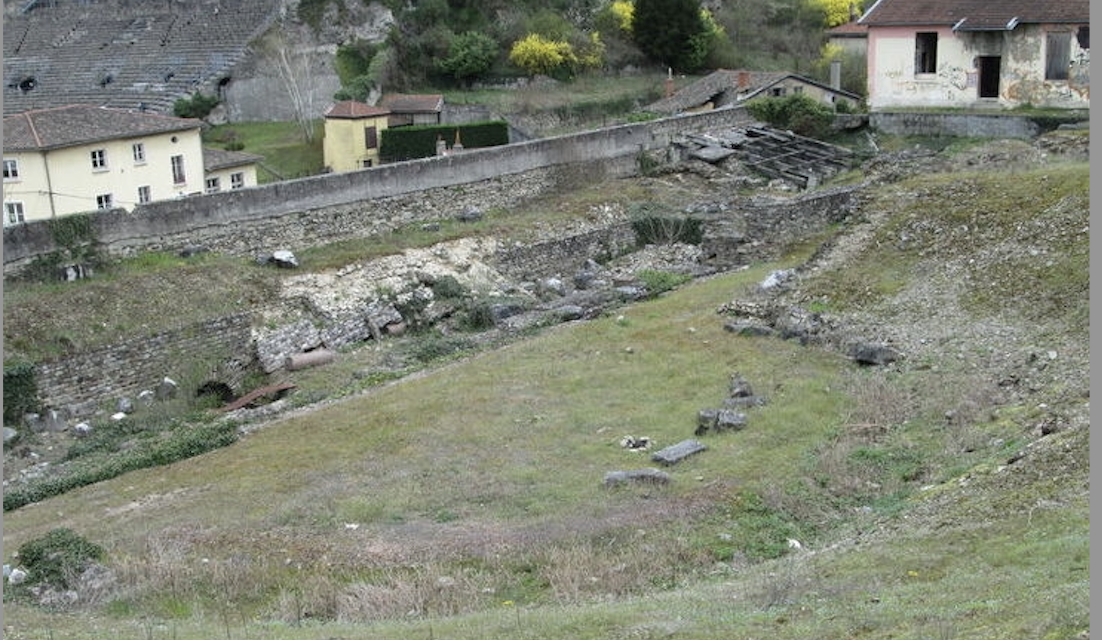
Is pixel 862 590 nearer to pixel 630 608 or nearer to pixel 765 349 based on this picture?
pixel 630 608

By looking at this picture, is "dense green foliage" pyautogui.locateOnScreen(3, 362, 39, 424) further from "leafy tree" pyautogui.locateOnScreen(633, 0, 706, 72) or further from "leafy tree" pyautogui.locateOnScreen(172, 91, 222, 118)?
"leafy tree" pyautogui.locateOnScreen(633, 0, 706, 72)

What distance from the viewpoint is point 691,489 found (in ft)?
51.1

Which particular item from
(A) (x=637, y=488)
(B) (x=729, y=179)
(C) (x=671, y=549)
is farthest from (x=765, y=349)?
(B) (x=729, y=179)

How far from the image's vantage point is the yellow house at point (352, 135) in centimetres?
3928

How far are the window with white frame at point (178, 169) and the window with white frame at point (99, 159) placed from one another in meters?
2.08

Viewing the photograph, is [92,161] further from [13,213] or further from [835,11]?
[835,11]

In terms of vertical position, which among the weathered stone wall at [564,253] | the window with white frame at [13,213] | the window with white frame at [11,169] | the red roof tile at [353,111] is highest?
the red roof tile at [353,111]

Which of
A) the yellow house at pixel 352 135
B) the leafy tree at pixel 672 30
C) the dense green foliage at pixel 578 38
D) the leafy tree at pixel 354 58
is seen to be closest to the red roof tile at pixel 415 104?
the yellow house at pixel 352 135

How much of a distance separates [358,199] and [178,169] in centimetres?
580

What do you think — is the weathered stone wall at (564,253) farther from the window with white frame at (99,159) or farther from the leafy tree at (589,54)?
the leafy tree at (589,54)

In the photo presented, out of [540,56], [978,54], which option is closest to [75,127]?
[540,56]

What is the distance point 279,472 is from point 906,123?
78.4ft

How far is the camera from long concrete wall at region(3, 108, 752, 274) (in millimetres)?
26797

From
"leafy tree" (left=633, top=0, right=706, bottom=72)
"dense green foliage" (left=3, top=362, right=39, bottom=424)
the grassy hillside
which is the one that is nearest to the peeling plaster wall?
the grassy hillside
